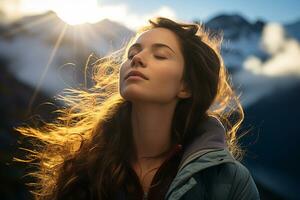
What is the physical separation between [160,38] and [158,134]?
51 centimetres

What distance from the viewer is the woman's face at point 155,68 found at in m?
1.87

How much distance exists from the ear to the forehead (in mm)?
197

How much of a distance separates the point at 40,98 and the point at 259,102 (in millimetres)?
6957

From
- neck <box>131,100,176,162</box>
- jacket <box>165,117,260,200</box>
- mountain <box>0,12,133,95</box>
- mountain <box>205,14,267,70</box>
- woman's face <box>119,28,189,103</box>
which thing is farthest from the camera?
mountain <box>205,14,267,70</box>

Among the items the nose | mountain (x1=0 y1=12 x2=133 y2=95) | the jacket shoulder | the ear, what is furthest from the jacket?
mountain (x1=0 y1=12 x2=133 y2=95)

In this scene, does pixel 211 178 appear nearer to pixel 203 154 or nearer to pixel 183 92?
pixel 203 154

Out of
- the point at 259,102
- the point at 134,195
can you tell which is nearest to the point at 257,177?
the point at 259,102

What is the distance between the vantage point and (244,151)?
236 centimetres

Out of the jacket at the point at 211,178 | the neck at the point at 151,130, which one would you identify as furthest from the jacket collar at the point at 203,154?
the neck at the point at 151,130

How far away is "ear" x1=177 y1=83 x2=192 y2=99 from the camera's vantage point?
2090 millimetres

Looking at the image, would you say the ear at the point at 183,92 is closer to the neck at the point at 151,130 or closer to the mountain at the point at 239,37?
the neck at the point at 151,130

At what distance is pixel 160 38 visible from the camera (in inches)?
81.5

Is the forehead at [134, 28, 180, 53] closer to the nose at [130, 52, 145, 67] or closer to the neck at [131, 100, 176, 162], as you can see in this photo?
the nose at [130, 52, 145, 67]

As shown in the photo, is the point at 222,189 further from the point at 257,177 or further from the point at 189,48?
the point at 257,177
